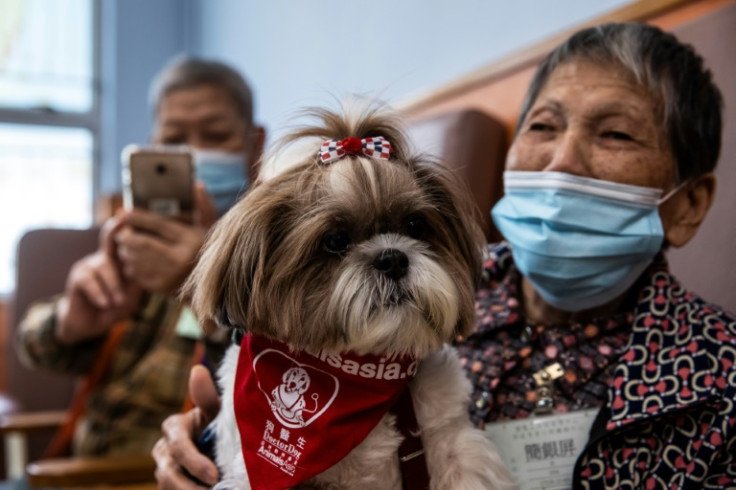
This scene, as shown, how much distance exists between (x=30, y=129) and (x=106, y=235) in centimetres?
406

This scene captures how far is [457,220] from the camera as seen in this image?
3.68 feet

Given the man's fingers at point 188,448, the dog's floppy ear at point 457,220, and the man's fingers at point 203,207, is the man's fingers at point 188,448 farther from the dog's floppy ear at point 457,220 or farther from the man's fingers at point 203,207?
the man's fingers at point 203,207

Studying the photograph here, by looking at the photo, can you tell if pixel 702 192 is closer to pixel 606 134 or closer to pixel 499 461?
pixel 606 134

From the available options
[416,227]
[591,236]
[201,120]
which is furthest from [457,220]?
[201,120]

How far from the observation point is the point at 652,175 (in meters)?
1.31

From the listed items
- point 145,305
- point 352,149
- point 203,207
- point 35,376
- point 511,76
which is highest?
point 511,76

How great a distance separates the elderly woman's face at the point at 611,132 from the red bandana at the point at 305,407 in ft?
1.83

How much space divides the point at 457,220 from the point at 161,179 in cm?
103

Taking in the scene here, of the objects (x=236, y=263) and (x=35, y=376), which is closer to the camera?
(x=236, y=263)

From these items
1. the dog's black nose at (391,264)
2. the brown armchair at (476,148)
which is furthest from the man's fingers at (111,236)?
the dog's black nose at (391,264)

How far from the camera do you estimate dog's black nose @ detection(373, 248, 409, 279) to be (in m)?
0.97

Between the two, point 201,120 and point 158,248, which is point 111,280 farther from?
point 201,120

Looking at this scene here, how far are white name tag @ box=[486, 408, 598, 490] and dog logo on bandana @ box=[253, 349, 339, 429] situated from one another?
389mm

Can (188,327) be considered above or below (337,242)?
below
